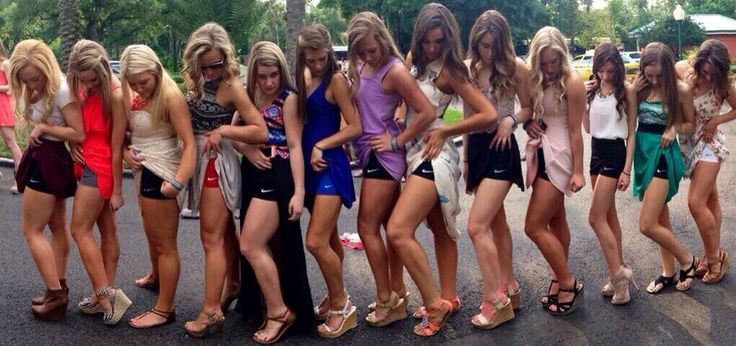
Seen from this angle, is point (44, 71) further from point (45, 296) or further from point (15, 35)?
point (15, 35)

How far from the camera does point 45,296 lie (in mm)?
4992

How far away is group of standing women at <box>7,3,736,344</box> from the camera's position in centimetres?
454

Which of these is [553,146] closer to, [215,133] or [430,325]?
[430,325]

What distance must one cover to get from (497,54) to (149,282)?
2.97 meters

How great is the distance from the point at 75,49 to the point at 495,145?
2.62 metres

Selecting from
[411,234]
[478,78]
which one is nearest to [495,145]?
[478,78]

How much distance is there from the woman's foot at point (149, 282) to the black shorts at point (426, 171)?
220 cm

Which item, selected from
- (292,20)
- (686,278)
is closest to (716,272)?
(686,278)

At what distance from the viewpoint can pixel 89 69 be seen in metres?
4.59

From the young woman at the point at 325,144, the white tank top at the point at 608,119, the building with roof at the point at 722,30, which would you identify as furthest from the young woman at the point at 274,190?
the building with roof at the point at 722,30

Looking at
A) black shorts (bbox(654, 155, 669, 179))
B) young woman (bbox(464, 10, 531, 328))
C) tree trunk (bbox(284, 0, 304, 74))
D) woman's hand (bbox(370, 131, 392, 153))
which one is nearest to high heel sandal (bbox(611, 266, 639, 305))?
black shorts (bbox(654, 155, 669, 179))

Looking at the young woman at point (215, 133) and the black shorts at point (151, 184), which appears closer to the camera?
the young woman at point (215, 133)

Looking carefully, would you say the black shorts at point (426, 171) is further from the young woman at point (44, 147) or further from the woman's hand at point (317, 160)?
the young woman at point (44, 147)

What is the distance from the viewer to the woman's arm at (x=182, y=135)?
453 cm
